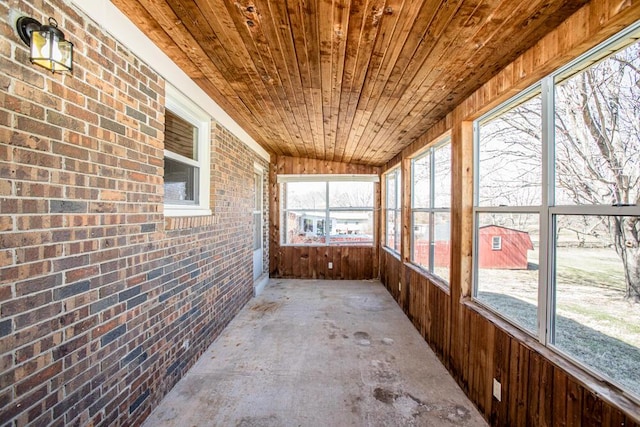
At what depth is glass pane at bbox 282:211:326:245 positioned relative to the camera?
6.58 meters

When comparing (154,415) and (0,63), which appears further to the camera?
(154,415)

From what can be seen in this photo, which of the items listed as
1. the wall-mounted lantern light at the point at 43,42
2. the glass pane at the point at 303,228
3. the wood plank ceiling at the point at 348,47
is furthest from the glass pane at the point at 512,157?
the glass pane at the point at 303,228

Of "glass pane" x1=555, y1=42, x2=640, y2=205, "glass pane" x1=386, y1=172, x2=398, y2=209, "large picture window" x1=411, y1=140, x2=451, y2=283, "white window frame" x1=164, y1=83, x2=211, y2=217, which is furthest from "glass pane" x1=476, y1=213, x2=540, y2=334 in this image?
"glass pane" x1=386, y1=172, x2=398, y2=209

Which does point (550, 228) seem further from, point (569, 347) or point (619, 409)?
point (619, 409)

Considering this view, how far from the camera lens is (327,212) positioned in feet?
21.4

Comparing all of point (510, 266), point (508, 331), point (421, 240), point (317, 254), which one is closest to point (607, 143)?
point (510, 266)

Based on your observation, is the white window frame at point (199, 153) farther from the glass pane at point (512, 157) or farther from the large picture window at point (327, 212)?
the large picture window at point (327, 212)

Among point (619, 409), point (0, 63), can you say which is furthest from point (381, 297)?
point (0, 63)

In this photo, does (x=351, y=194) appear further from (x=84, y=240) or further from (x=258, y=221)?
(x=84, y=240)

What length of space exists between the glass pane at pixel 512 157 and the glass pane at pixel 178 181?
2.70 m

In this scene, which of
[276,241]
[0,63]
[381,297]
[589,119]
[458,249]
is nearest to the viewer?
[0,63]

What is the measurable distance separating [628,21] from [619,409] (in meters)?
1.60

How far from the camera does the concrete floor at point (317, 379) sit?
2105 mm

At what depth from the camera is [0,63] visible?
44.3 inches
